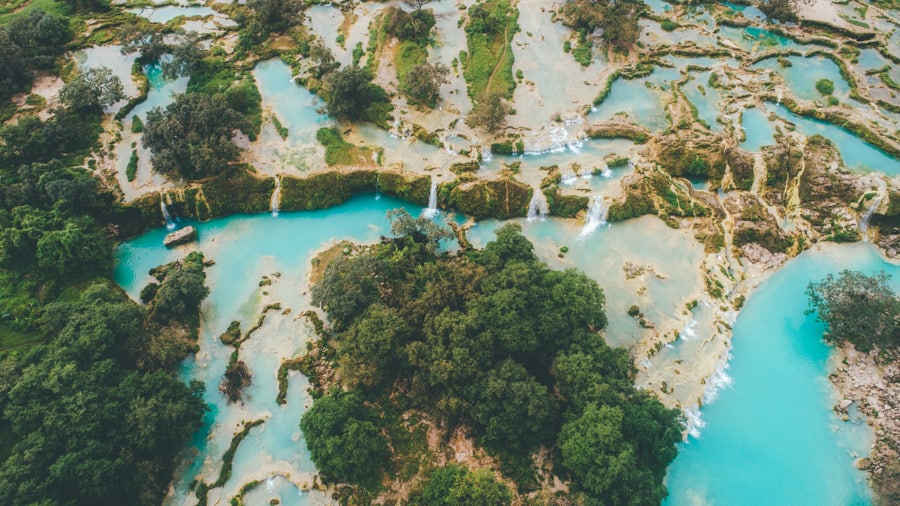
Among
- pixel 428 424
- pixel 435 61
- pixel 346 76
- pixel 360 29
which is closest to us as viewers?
pixel 428 424

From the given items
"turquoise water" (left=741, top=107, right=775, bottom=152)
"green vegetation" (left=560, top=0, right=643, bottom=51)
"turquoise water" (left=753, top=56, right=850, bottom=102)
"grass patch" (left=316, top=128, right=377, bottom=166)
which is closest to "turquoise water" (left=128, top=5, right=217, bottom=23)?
"grass patch" (left=316, top=128, right=377, bottom=166)

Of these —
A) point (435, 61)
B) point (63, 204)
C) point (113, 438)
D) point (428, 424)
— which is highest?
point (435, 61)

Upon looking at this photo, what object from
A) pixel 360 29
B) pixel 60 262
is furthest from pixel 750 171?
pixel 60 262

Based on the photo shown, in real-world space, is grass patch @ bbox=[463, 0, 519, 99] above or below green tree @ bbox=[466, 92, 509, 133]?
above

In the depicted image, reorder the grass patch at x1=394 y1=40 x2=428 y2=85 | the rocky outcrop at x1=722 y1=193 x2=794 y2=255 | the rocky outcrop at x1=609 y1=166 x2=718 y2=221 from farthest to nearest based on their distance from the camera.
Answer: the grass patch at x1=394 y1=40 x2=428 y2=85 → the rocky outcrop at x1=609 y1=166 x2=718 y2=221 → the rocky outcrop at x1=722 y1=193 x2=794 y2=255

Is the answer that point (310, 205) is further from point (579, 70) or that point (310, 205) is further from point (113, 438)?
point (579, 70)

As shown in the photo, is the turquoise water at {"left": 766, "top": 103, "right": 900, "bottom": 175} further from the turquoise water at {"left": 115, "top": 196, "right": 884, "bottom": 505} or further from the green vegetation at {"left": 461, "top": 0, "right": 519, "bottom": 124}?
the green vegetation at {"left": 461, "top": 0, "right": 519, "bottom": 124}

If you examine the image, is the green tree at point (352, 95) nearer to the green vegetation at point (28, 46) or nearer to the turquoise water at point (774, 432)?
the green vegetation at point (28, 46)
